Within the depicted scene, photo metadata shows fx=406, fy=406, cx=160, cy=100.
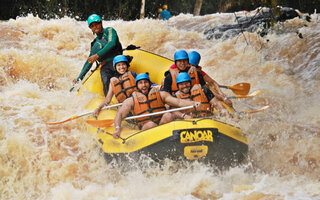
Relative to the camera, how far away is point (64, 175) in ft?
13.8

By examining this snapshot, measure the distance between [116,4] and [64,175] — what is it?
510 inches

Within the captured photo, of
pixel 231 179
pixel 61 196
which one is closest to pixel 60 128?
pixel 61 196

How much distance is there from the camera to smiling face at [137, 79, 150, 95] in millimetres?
4419

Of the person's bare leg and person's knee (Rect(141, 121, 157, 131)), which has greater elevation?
the person's bare leg

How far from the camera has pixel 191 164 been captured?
3.92 metres

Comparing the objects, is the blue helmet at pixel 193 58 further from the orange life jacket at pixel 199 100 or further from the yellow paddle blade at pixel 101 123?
the yellow paddle blade at pixel 101 123

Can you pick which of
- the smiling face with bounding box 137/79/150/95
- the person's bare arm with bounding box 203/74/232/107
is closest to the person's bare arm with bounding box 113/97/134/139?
the smiling face with bounding box 137/79/150/95

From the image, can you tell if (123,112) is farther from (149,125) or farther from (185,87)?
(185,87)

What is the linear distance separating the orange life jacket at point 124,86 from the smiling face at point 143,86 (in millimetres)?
313

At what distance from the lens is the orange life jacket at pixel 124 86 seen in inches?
187

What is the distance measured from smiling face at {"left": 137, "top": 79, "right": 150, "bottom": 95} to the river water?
32.8 inches

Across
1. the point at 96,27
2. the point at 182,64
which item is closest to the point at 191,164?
the point at 182,64

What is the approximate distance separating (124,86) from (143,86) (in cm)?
43

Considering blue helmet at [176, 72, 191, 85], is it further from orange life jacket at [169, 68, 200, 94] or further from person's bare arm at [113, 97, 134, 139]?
person's bare arm at [113, 97, 134, 139]
